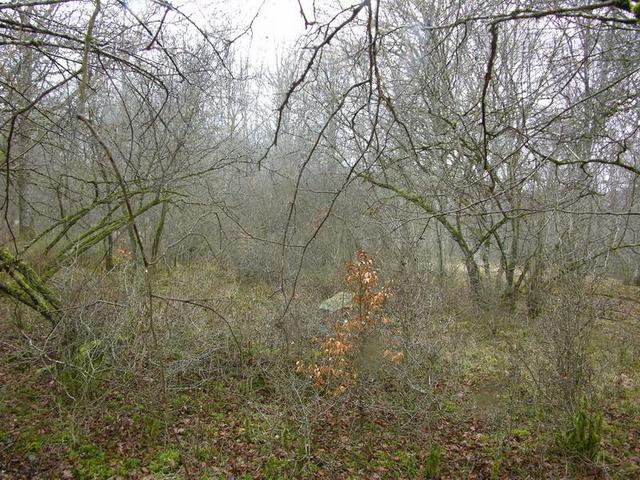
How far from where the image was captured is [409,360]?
5484 mm

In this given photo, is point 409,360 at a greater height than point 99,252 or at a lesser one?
lesser

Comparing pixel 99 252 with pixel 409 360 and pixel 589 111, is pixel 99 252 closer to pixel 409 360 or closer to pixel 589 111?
pixel 409 360

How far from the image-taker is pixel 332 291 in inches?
409

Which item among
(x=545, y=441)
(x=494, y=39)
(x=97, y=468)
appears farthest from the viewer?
(x=545, y=441)

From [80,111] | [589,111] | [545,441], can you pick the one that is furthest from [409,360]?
[80,111]

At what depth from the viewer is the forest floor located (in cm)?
450

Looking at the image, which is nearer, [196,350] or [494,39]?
[494,39]

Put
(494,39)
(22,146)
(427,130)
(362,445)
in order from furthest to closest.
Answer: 1. (427,130)
2. (22,146)
3. (362,445)
4. (494,39)

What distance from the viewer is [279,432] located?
→ 531 centimetres

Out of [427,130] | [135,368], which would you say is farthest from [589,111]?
[135,368]

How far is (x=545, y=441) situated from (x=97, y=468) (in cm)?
431

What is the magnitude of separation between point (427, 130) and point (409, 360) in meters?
5.97

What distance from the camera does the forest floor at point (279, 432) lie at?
4504mm

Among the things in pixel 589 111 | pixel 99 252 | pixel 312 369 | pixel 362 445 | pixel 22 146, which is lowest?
pixel 362 445
